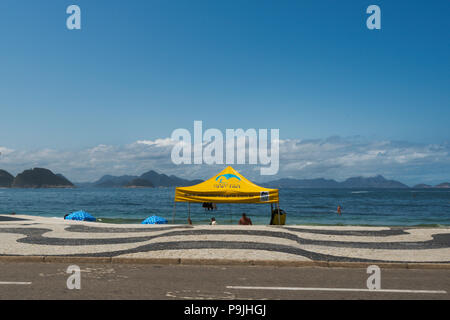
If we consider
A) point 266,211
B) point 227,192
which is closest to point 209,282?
point 227,192

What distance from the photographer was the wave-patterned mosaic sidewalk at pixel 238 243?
12.2m

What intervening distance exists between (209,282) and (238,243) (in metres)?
5.46

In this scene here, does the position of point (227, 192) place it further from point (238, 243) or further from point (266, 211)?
point (266, 211)

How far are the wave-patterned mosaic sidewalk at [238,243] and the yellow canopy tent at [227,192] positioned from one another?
8.64 feet

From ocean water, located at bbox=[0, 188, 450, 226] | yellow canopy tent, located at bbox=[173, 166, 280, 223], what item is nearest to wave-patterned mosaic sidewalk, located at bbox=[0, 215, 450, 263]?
yellow canopy tent, located at bbox=[173, 166, 280, 223]

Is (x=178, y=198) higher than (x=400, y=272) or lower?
higher

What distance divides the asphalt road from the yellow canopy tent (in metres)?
9.90

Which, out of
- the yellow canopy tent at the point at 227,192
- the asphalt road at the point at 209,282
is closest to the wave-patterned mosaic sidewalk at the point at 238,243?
the asphalt road at the point at 209,282

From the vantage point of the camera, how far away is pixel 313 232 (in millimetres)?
18375

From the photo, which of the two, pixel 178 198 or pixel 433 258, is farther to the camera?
pixel 178 198

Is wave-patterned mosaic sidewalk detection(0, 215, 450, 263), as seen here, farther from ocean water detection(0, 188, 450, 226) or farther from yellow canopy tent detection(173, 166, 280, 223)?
ocean water detection(0, 188, 450, 226)

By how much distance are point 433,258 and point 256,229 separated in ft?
26.3
